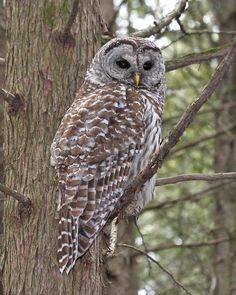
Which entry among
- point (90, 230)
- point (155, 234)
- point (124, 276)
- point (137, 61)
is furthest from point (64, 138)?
point (155, 234)

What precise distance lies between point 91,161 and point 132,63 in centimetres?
99

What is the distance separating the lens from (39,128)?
3.86 m

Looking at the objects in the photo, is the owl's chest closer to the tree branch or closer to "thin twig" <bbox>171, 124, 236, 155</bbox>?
the tree branch

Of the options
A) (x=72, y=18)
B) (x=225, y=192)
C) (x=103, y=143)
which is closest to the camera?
(x=72, y=18)

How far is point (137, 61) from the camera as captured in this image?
4539 millimetres

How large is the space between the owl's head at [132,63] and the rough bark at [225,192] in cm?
194

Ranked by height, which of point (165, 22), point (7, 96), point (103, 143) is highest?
point (165, 22)

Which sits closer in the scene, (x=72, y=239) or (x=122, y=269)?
(x=72, y=239)

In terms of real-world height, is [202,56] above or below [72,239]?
above

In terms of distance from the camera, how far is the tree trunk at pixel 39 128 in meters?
3.61

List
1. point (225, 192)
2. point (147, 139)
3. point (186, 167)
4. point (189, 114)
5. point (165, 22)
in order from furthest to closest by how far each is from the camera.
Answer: point (186, 167) → point (225, 192) → point (165, 22) → point (147, 139) → point (189, 114)

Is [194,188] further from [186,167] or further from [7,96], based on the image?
[7,96]

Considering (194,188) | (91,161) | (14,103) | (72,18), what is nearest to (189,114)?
(91,161)

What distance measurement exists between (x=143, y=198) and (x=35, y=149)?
2.55 feet
